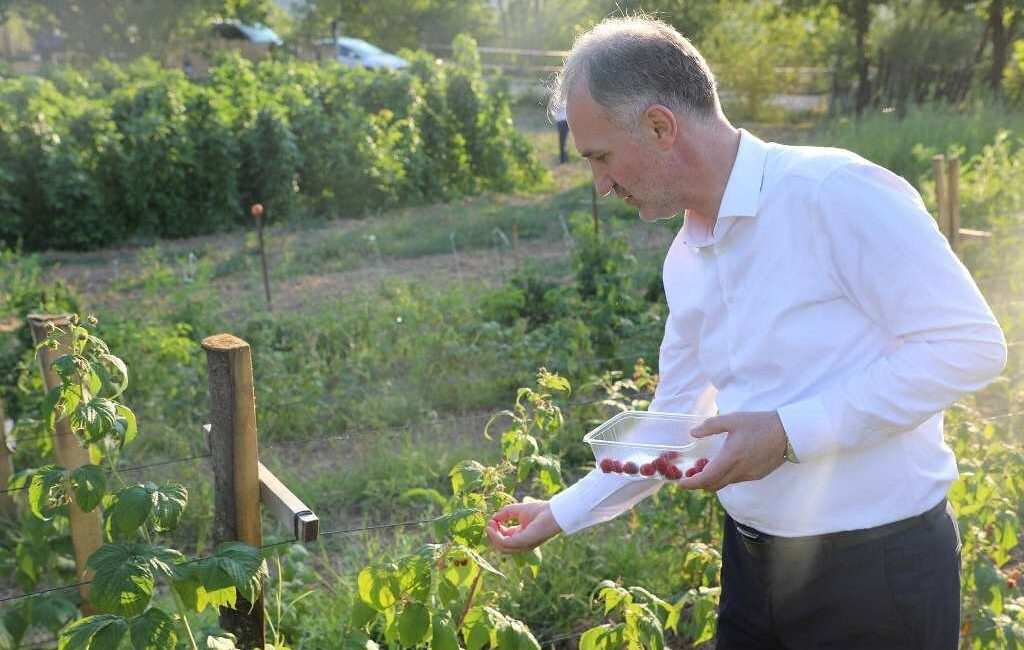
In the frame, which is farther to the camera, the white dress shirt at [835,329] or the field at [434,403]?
the field at [434,403]

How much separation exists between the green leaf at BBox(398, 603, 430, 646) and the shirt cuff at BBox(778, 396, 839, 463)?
89 centimetres

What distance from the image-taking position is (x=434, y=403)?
18.8 feet

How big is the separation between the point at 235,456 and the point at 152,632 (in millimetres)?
525

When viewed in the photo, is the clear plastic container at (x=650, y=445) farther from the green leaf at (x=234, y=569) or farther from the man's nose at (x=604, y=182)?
the green leaf at (x=234, y=569)

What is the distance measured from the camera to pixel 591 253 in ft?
21.4

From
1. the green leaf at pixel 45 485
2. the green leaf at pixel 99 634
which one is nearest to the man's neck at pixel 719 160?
the green leaf at pixel 99 634

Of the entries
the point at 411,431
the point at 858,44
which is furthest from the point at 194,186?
the point at 858,44

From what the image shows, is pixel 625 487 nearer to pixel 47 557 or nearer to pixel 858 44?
pixel 47 557

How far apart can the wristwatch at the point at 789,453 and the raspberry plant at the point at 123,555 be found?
3.19 feet

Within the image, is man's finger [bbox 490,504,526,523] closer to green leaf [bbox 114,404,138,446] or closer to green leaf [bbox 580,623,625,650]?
green leaf [bbox 580,623,625,650]

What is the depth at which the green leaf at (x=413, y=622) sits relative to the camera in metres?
2.18

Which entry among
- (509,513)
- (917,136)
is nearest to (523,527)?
(509,513)

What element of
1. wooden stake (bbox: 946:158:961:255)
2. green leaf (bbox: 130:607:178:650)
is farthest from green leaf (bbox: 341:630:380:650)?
wooden stake (bbox: 946:158:961:255)

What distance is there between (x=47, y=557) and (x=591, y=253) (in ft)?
13.2
